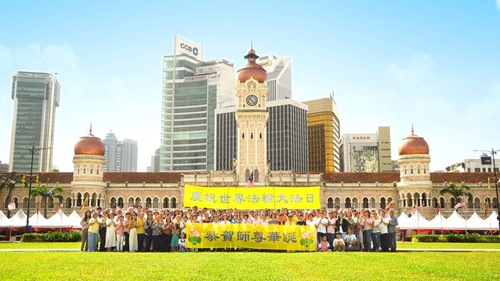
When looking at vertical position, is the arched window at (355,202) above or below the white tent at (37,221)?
above

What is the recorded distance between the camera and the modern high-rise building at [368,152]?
17238 cm

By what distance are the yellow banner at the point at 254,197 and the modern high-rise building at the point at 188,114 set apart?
103339 millimetres

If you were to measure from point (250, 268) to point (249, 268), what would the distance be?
0.10ft

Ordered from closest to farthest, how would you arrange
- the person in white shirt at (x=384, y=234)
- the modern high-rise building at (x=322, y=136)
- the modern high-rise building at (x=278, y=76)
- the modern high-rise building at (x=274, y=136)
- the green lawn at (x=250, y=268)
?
1. the green lawn at (x=250, y=268)
2. the person in white shirt at (x=384, y=234)
3. the modern high-rise building at (x=274, y=136)
4. the modern high-rise building at (x=322, y=136)
5. the modern high-rise building at (x=278, y=76)

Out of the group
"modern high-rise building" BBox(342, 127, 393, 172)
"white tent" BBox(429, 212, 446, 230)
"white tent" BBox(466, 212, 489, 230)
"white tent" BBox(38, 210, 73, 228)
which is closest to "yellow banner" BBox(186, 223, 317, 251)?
"white tent" BBox(429, 212, 446, 230)

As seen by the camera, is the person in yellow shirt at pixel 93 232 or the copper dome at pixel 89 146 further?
the copper dome at pixel 89 146

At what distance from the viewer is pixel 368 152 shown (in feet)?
570

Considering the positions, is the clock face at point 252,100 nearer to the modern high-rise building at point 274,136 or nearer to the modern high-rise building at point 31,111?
the modern high-rise building at point 274,136

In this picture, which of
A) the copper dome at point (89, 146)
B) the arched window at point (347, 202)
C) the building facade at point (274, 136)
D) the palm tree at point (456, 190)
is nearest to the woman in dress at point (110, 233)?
the copper dome at point (89, 146)

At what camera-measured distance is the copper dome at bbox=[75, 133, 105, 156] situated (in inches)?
2709

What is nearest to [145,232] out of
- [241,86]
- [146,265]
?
[146,265]

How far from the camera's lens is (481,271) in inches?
576

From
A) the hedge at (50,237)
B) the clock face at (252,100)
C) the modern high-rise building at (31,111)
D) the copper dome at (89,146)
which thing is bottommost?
the hedge at (50,237)

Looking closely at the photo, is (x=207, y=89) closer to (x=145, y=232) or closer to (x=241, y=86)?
(x=241, y=86)
